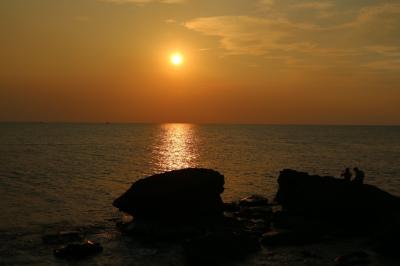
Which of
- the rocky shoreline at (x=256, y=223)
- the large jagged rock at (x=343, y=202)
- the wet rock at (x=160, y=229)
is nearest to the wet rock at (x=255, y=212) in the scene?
the rocky shoreline at (x=256, y=223)

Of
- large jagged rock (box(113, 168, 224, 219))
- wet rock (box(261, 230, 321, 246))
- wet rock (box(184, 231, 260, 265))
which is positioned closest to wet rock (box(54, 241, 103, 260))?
wet rock (box(184, 231, 260, 265))

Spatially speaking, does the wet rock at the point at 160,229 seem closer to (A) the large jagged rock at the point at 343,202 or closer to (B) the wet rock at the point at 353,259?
(B) the wet rock at the point at 353,259

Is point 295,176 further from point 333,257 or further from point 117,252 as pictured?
point 117,252

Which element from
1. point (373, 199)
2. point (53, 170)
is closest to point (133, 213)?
point (373, 199)

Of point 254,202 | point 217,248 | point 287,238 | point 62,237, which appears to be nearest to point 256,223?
point 287,238

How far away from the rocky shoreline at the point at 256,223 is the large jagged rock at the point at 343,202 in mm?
64

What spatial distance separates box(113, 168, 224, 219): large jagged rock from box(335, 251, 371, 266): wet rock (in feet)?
35.4

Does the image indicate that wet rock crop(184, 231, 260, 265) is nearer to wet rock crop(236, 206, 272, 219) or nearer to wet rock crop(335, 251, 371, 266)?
wet rock crop(335, 251, 371, 266)

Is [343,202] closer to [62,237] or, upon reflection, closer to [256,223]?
[256,223]

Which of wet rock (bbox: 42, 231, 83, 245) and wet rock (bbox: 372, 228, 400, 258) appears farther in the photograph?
wet rock (bbox: 42, 231, 83, 245)

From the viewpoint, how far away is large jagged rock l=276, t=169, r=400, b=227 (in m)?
29.4

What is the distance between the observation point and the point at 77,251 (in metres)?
22.8

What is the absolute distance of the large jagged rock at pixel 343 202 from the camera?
29359mm

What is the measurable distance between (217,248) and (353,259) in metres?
7.09
